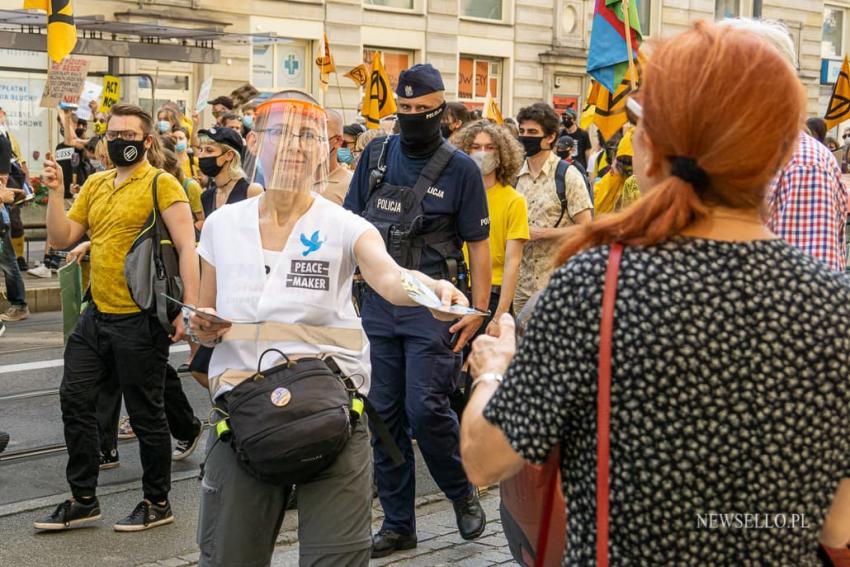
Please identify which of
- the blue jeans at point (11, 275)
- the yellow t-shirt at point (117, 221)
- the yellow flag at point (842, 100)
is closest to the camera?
the yellow t-shirt at point (117, 221)

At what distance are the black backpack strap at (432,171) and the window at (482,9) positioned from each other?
26.2m

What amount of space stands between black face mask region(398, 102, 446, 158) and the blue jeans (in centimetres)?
757

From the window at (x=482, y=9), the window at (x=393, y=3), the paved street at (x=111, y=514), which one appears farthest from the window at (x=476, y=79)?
the paved street at (x=111, y=514)

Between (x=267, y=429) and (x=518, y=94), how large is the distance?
98.3ft

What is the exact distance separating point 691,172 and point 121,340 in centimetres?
423

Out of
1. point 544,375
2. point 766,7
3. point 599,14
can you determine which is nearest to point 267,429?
point 544,375

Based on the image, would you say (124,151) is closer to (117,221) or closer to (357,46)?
(117,221)

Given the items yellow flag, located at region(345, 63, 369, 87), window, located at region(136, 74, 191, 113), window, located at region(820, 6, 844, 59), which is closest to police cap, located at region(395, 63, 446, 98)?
yellow flag, located at region(345, 63, 369, 87)

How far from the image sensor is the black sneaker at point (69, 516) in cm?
588

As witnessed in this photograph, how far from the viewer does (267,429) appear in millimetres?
3529

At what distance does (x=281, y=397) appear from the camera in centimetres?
356

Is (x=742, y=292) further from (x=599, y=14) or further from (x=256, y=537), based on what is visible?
(x=599, y=14)

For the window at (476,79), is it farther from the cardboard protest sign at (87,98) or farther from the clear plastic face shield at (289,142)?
the clear plastic face shield at (289,142)

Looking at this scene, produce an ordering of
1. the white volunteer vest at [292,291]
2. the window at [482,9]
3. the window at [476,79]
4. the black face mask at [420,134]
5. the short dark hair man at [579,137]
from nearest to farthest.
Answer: the white volunteer vest at [292,291] → the black face mask at [420,134] → the short dark hair man at [579,137] → the window at [482,9] → the window at [476,79]
